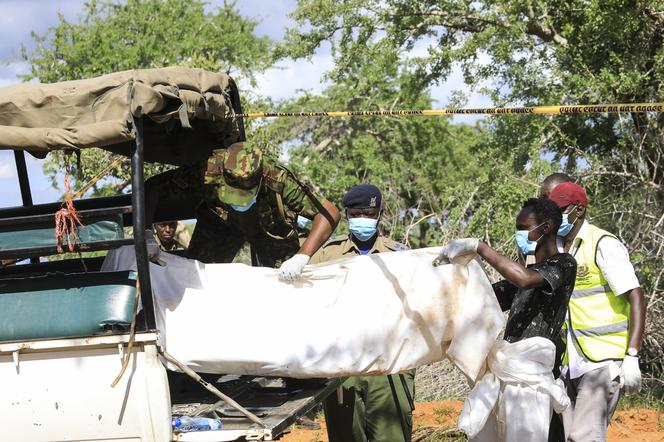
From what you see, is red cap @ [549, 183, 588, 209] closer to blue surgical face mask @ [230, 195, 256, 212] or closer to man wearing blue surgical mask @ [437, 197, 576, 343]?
man wearing blue surgical mask @ [437, 197, 576, 343]

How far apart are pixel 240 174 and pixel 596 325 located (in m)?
2.06

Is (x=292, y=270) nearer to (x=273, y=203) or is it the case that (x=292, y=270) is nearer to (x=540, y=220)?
(x=273, y=203)

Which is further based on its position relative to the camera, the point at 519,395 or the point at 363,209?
the point at 363,209

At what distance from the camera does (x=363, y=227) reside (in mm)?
5387

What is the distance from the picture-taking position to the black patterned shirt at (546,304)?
432 cm

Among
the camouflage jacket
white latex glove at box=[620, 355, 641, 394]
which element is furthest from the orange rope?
white latex glove at box=[620, 355, 641, 394]

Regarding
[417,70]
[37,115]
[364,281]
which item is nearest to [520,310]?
[364,281]

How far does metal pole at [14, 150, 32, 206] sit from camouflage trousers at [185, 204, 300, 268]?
105 centimetres

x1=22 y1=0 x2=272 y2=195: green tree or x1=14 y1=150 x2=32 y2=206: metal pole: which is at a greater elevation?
x1=22 y1=0 x2=272 y2=195: green tree

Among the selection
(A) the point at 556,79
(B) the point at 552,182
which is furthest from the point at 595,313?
(A) the point at 556,79

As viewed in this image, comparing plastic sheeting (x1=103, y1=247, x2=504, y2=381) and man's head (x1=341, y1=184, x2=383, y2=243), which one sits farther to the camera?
man's head (x1=341, y1=184, x2=383, y2=243)

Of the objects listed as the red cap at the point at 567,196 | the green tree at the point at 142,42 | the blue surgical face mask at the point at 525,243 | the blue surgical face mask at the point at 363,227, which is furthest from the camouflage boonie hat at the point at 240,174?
the green tree at the point at 142,42

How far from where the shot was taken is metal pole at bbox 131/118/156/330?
3793mm

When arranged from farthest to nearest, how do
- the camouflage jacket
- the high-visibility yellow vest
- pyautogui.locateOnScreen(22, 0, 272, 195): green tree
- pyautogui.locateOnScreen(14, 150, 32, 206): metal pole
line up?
pyautogui.locateOnScreen(22, 0, 272, 195): green tree, pyautogui.locateOnScreen(14, 150, 32, 206): metal pole, the camouflage jacket, the high-visibility yellow vest
